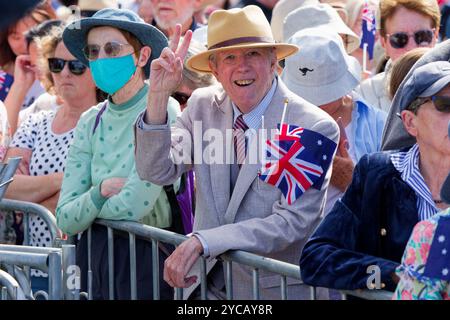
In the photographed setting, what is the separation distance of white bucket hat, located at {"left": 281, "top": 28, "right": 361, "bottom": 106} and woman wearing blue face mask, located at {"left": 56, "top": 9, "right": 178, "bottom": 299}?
2.22ft

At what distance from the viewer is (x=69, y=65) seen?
696 centimetres

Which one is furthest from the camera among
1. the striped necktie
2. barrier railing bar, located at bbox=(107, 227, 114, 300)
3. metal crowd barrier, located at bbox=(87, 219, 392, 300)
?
barrier railing bar, located at bbox=(107, 227, 114, 300)

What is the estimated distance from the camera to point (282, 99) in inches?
209

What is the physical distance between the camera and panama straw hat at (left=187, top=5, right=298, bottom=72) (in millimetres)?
5426

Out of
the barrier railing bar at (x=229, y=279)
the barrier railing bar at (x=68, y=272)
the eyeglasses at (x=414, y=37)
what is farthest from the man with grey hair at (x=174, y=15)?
the barrier railing bar at (x=68, y=272)

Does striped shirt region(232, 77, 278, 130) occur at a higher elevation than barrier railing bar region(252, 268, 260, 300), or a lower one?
higher

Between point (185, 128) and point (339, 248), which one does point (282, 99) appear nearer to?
point (185, 128)

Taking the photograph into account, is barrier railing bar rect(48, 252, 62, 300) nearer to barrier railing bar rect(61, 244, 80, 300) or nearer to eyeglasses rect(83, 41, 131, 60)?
barrier railing bar rect(61, 244, 80, 300)

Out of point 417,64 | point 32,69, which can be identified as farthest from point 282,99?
point 32,69

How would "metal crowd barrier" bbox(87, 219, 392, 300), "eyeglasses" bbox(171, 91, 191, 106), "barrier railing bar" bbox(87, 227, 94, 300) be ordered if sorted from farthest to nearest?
"eyeglasses" bbox(171, 91, 191, 106) → "barrier railing bar" bbox(87, 227, 94, 300) → "metal crowd barrier" bbox(87, 219, 392, 300)

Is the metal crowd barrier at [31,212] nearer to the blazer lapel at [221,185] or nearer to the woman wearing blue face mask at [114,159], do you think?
the woman wearing blue face mask at [114,159]

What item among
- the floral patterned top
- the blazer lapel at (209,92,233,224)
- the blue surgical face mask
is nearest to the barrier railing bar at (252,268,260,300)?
the blazer lapel at (209,92,233,224)

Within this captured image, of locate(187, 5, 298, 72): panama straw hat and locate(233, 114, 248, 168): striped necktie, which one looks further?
locate(187, 5, 298, 72): panama straw hat

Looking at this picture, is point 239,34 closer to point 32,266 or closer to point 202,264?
point 202,264
